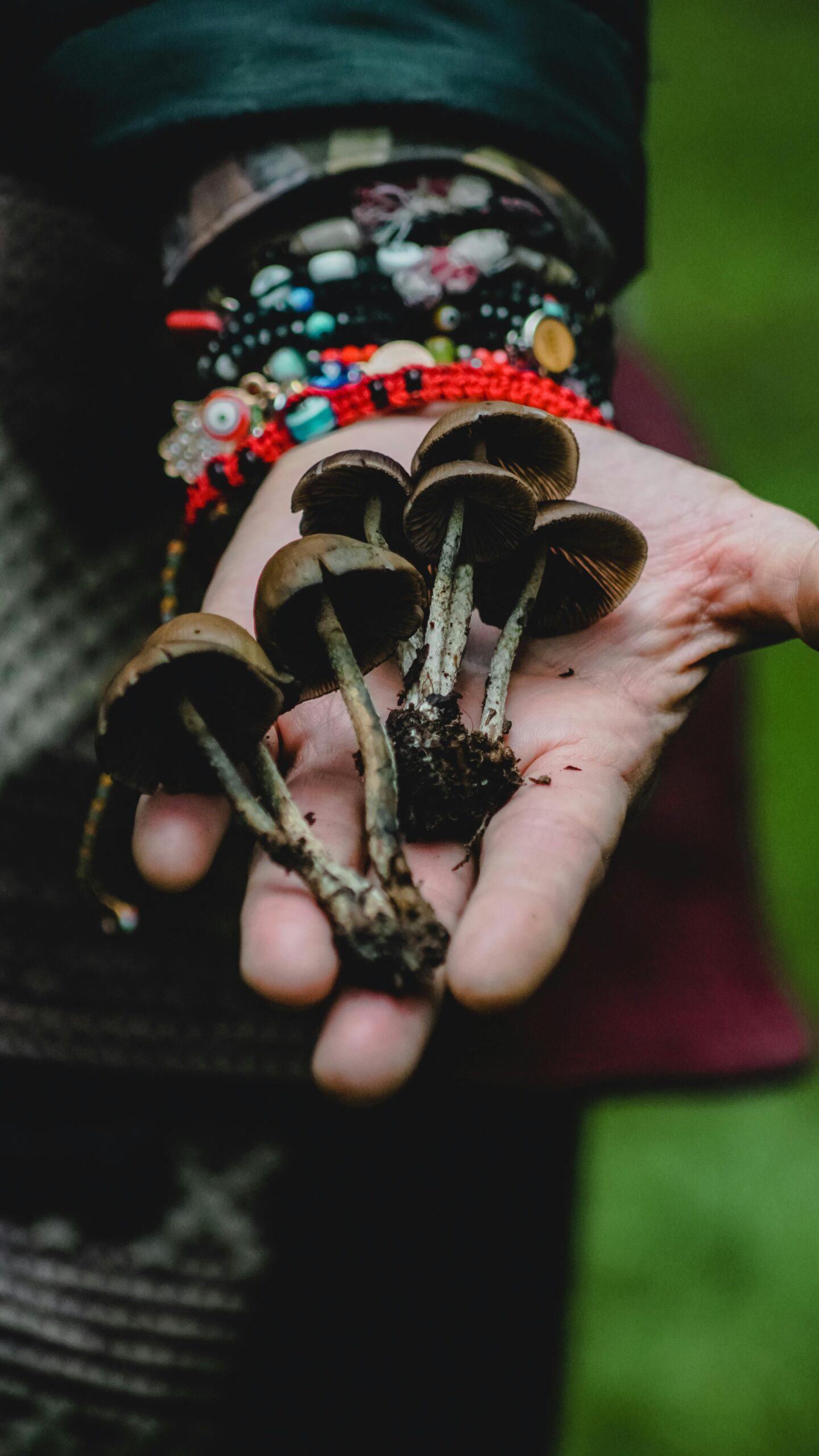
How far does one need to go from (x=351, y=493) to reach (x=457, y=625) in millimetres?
207

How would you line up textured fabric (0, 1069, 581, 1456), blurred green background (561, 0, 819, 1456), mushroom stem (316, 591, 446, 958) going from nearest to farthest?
1. mushroom stem (316, 591, 446, 958)
2. textured fabric (0, 1069, 581, 1456)
3. blurred green background (561, 0, 819, 1456)

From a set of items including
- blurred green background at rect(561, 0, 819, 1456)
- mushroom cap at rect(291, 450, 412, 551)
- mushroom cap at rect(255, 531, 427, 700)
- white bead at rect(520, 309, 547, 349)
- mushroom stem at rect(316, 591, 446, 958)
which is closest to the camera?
mushroom stem at rect(316, 591, 446, 958)

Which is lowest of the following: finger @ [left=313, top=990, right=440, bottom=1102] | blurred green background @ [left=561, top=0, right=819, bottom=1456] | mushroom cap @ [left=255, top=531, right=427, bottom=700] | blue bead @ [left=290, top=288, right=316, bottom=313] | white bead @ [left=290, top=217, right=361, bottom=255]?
blurred green background @ [left=561, top=0, right=819, bottom=1456]

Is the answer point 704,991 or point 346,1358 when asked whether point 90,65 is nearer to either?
point 704,991

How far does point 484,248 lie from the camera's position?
5.01 ft

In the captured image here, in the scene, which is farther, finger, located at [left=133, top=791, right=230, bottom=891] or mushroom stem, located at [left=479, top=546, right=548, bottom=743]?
mushroom stem, located at [left=479, top=546, right=548, bottom=743]

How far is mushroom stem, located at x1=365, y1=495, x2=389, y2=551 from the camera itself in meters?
1.34

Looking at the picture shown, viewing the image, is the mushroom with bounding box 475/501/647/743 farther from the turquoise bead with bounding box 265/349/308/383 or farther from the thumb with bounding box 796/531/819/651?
the turquoise bead with bounding box 265/349/308/383

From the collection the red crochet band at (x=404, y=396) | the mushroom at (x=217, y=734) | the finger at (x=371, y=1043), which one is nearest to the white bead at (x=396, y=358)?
the red crochet band at (x=404, y=396)

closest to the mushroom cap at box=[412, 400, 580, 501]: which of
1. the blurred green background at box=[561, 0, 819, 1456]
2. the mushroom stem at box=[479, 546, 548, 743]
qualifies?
the mushroom stem at box=[479, 546, 548, 743]

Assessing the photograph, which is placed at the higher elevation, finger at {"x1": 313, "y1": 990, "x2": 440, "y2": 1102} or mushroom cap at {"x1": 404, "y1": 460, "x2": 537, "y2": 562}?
mushroom cap at {"x1": 404, "y1": 460, "x2": 537, "y2": 562}

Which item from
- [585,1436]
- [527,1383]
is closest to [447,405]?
[527,1383]

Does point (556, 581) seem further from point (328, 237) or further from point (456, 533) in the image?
point (328, 237)

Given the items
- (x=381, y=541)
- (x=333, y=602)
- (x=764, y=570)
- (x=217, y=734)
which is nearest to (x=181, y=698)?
(x=217, y=734)
